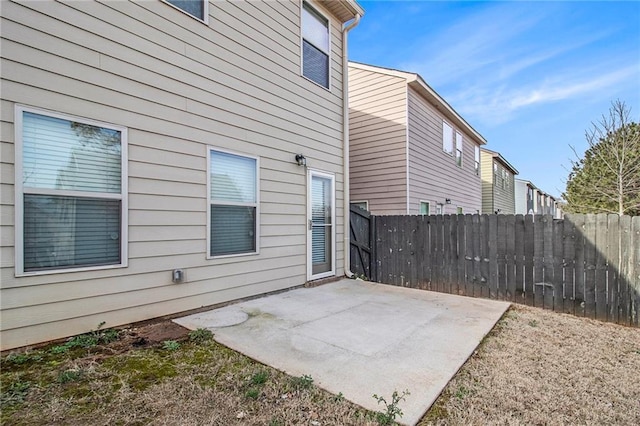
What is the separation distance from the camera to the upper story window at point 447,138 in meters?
11.0

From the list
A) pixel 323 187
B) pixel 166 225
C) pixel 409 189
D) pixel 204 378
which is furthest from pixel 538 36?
pixel 204 378

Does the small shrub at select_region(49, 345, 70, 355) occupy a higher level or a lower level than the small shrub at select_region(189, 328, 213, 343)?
higher

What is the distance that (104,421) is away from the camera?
5.80ft

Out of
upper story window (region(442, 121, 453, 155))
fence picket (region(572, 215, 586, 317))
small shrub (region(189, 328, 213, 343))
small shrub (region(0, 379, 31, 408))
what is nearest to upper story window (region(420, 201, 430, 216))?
upper story window (region(442, 121, 453, 155))

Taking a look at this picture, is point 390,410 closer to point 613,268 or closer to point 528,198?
point 613,268

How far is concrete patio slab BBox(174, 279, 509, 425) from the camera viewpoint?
2.26 m

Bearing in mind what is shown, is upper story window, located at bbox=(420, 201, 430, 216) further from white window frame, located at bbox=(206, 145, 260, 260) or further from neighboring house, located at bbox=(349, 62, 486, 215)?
white window frame, located at bbox=(206, 145, 260, 260)

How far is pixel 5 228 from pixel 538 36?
472 inches

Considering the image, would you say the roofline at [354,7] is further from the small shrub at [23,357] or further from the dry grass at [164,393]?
the small shrub at [23,357]

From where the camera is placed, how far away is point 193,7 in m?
3.94

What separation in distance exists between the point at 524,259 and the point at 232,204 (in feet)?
15.2

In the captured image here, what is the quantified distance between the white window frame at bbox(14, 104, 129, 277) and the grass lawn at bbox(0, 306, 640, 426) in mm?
657

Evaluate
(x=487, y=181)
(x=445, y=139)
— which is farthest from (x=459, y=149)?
(x=487, y=181)

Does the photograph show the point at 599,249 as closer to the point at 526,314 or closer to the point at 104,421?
the point at 526,314
